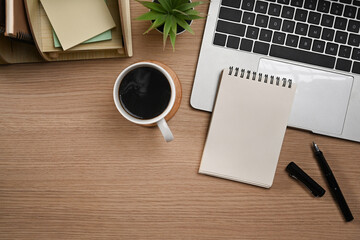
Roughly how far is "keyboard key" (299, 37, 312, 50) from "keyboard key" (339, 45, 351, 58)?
6cm

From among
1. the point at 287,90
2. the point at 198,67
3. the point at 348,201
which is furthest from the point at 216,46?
the point at 348,201

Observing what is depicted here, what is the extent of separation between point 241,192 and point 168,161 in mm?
165

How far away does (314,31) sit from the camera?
67 cm

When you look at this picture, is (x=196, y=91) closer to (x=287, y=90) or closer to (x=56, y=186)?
(x=287, y=90)

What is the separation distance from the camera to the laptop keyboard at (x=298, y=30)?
67 centimetres

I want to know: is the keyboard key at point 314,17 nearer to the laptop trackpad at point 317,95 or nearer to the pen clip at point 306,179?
the laptop trackpad at point 317,95

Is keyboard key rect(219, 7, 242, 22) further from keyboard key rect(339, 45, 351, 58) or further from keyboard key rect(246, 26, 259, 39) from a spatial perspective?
keyboard key rect(339, 45, 351, 58)

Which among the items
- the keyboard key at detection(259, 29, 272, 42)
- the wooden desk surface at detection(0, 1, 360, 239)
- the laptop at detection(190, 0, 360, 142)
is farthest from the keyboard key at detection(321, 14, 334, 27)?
the wooden desk surface at detection(0, 1, 360, 239)

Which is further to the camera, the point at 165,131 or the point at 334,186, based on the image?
the point at 334,186

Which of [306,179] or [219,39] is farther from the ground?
[219,39]

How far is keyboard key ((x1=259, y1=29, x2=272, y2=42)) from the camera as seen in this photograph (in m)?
0.67

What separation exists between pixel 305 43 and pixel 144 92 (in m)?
0.33

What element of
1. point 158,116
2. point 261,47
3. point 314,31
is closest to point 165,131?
point 158,116

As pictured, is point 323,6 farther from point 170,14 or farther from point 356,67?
point 170,14
